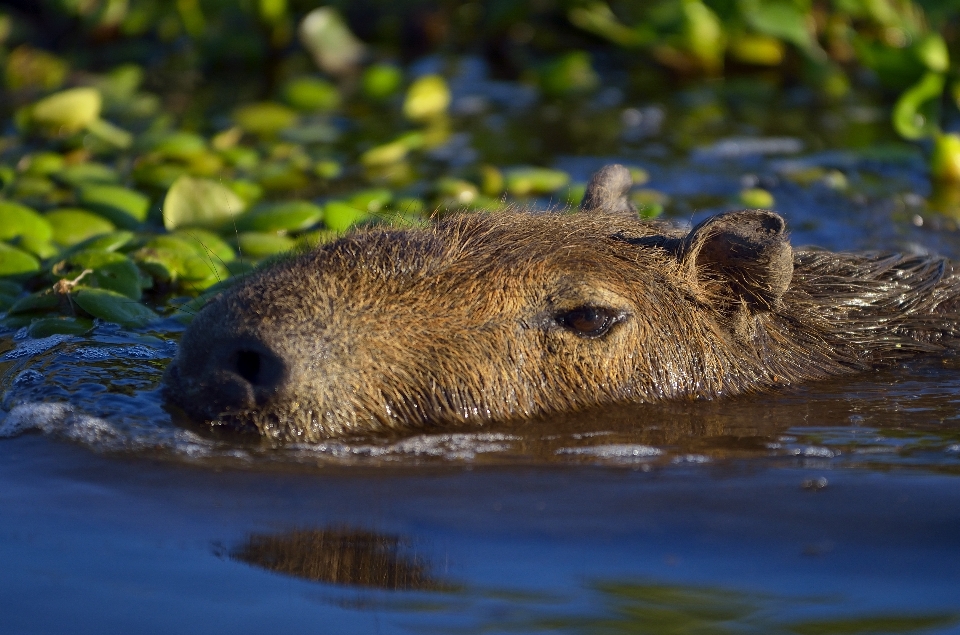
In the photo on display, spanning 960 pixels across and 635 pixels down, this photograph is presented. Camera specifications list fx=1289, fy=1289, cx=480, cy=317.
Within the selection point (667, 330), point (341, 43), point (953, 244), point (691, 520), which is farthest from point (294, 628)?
point (341, 43)

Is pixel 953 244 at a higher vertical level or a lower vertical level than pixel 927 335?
higher

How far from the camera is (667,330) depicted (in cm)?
561

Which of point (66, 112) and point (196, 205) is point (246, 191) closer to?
point (196, 205)

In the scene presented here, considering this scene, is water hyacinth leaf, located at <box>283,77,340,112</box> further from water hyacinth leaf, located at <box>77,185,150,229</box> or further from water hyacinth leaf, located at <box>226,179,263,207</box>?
water hyacinth leaf, located at <box>77,185,150,229</box>

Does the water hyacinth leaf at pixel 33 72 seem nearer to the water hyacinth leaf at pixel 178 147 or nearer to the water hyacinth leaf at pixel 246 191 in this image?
the water hyacinth leaf at pixel 178 147

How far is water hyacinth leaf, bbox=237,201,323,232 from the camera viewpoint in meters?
8.02

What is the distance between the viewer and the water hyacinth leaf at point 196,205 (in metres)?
8.24

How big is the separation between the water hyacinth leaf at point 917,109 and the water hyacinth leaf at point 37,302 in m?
6.62

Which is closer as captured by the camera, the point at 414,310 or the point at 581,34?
the point at 414,310

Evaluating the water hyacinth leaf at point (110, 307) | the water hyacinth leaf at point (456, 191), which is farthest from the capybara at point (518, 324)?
the water hyacinth leaf at point (456, 191)

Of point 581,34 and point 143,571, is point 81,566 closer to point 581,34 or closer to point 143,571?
point 143,571

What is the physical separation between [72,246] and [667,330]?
3.94 metres

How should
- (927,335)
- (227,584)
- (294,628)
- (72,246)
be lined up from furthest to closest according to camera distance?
(72,246) < (927,335) < (227,584) < (294,628)

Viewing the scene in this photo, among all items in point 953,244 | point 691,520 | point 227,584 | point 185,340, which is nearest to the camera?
point 227,584
